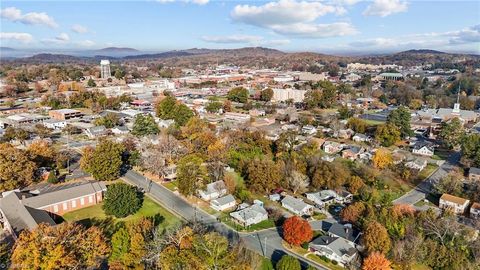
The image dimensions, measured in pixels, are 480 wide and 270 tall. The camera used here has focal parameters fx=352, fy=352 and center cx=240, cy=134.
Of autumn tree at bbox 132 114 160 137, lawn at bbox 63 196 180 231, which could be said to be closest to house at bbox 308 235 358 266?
lawn at bbox 63 196 180 231

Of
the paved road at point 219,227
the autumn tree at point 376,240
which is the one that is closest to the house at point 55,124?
the paved road at point 219,227

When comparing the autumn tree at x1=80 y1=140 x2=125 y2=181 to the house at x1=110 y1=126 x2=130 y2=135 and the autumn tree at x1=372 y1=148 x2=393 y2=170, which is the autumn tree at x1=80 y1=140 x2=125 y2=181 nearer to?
the house at x1=110 y1=126 x2=130 y2=135

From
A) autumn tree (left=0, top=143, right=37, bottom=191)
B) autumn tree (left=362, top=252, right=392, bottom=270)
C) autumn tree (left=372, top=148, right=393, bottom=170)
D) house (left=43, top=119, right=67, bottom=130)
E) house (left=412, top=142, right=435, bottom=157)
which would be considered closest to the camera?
autumn tree (left=362, top=252, right=392, bottom=270)

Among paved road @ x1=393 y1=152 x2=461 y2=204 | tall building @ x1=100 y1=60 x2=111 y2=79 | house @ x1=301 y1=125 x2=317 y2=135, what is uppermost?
tall building @ x1=100 y1=60 x2=111 y2=79

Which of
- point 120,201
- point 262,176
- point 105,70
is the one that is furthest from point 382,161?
point 105,70

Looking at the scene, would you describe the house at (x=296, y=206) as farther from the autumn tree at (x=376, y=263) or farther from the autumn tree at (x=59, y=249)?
the autumn tree at (x=59, y=249)
